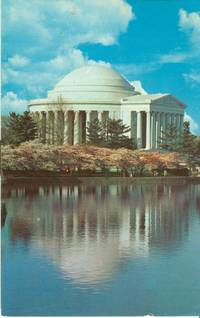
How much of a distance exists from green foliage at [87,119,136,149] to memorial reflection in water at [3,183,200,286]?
10.7 m

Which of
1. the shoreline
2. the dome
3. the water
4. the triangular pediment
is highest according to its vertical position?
the dome

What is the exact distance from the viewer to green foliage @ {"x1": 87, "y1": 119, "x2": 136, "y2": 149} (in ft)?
109

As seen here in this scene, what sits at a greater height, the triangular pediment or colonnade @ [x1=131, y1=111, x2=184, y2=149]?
the triangular pediment

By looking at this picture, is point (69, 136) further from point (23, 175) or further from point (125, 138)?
point (23, 175)

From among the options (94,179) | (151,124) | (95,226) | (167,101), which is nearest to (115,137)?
(94,179)

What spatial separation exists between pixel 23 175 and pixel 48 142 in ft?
23.7

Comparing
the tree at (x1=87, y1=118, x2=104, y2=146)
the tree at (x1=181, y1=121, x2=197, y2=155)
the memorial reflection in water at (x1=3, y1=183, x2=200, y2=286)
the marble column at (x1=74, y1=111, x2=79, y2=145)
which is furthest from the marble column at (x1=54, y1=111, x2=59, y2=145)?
the memorial reflection in water at (x1=3, y1=183, x2=200, y2=286)

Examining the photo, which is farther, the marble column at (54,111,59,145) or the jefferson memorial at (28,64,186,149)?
the jefferson memorial at (28,64,186,149)

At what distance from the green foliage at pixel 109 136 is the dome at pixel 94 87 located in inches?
137

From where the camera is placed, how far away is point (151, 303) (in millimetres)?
8086

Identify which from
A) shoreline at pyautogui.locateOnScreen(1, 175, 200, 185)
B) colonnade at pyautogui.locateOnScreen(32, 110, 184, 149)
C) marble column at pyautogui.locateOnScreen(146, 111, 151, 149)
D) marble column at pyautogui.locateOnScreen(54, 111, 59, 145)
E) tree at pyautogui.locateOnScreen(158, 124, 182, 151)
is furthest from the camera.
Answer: marble column at pyautogui.locateOnScreen(146, 111, 151, 149)

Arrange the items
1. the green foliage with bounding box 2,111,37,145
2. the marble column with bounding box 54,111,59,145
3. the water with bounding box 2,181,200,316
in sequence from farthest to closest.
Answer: the marble column with bounding box 54,111,59,145 → the green foliage with bounding box 2,111,37,145 → the water with bounding box 2,181,200,316

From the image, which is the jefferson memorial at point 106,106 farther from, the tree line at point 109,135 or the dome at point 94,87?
the tree line at point 109,135

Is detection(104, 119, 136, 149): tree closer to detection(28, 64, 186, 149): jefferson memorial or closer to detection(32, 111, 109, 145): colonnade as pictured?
detection(32, 111, 109, 145): colonnade
